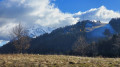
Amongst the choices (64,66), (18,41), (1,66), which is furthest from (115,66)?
(18,41)

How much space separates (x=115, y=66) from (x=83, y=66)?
117 inches

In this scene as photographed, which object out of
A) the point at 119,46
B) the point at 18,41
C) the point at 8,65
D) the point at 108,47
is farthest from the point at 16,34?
the point at 108,47

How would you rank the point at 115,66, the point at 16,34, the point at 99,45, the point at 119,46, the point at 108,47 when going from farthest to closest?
1. the point at 99,45
2. the point at 108,47
3. the point at 119,46
4. the point at 16,34
5. the point at 115,66

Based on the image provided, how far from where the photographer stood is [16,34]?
50.2 m

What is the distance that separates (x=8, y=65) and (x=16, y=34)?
36103mm

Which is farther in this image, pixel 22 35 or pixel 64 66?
pixel 22 35

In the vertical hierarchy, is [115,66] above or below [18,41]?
below

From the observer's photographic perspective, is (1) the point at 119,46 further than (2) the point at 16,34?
Yes

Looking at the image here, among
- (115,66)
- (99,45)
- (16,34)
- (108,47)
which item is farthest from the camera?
(99,45)

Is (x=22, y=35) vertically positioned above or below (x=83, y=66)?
above

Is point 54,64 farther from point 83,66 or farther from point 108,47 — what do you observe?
point 108,47

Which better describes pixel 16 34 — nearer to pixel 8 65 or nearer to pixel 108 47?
pixel 8 65

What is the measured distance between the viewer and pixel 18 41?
165 ft

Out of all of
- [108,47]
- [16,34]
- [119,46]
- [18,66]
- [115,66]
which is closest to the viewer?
[18,66]
